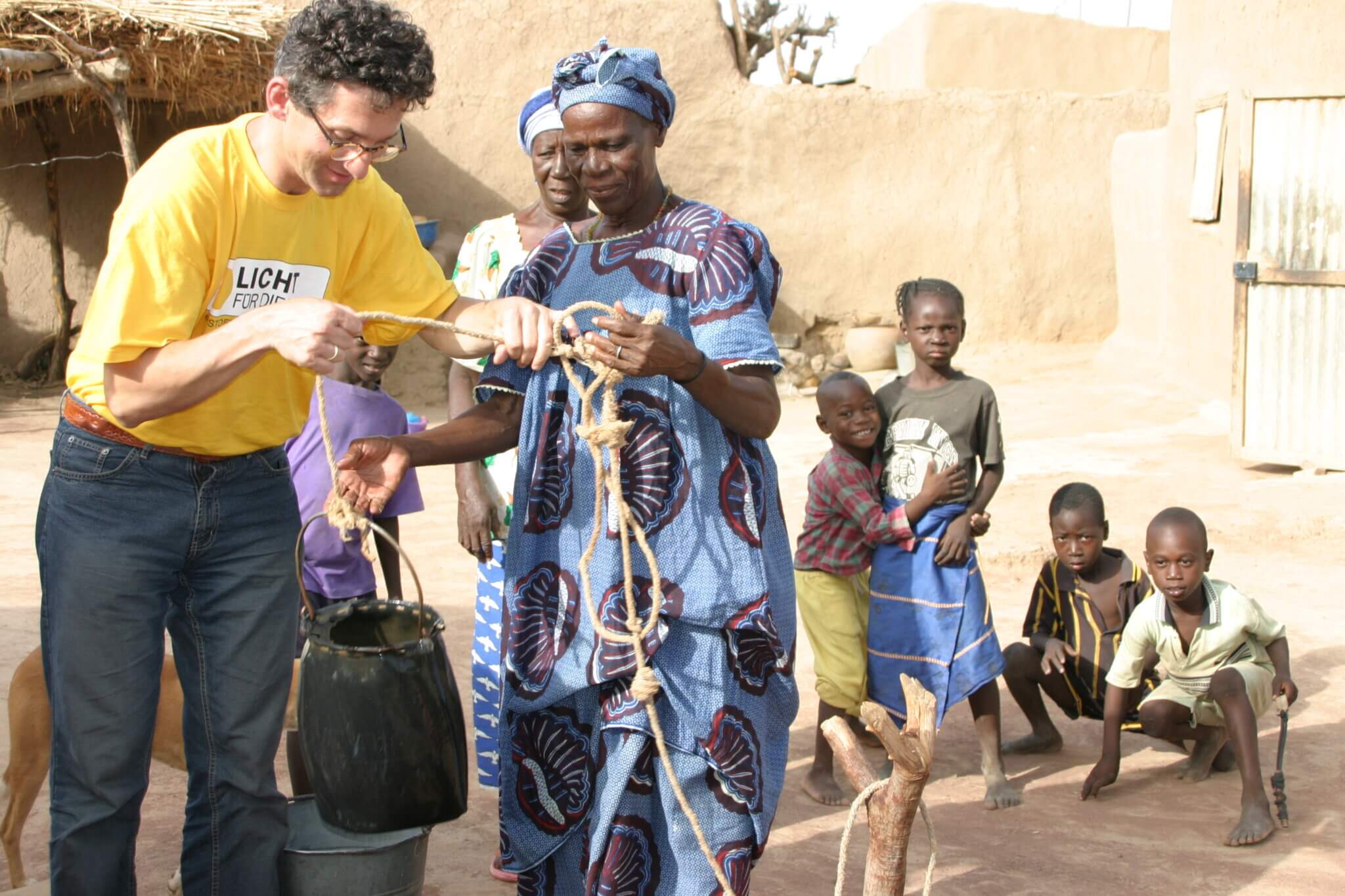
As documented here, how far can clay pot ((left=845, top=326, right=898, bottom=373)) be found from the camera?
1344 centimetres

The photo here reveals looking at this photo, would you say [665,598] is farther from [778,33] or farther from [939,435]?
[778,33]

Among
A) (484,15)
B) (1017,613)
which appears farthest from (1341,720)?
(484,15)

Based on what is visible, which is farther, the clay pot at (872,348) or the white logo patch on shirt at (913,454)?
the clay pot at (872,348)

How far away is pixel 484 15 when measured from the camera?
12430 millimetres

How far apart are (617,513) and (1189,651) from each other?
7.53ft

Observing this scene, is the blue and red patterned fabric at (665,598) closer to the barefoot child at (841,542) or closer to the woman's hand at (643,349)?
the woman's hand at (643,349)

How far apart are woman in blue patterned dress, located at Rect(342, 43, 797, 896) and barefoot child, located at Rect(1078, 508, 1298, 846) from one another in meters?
1.80

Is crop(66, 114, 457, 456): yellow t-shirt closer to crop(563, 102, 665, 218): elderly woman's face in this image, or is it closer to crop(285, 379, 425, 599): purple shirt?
crop(563, 102, 665, 218): elderly woman's face

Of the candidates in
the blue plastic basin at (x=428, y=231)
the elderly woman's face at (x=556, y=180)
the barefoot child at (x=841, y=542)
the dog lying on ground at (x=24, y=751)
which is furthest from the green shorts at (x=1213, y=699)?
the blue plastic basin at (x=428, y=231)

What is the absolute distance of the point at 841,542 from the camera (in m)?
4.01

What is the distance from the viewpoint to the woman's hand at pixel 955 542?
3.82 m

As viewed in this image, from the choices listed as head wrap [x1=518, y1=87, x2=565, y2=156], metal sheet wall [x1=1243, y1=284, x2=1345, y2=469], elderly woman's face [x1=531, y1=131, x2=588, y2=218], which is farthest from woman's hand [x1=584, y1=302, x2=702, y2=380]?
metal sheet wall [x1=1243, y1=284, x2=1345, y2=469]

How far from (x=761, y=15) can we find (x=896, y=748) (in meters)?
19.9

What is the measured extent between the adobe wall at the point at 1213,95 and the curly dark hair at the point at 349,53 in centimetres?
738
